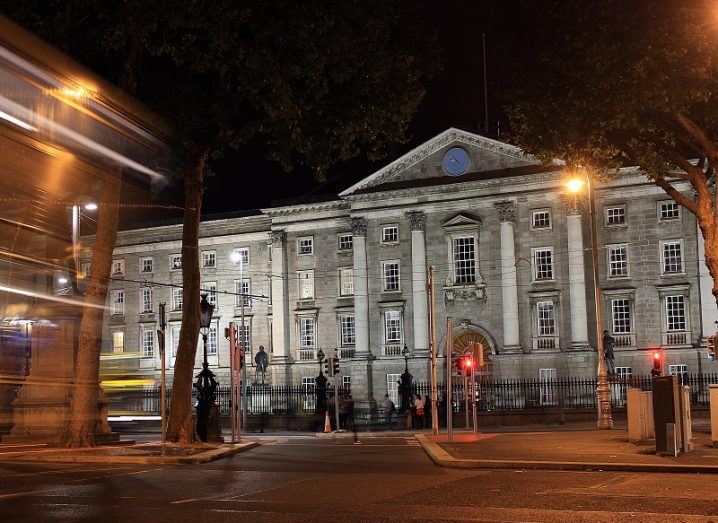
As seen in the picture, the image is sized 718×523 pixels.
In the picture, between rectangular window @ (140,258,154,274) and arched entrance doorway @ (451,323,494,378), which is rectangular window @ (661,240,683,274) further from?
rectangular window @ (140,258,154,274)

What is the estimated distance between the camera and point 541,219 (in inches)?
2653

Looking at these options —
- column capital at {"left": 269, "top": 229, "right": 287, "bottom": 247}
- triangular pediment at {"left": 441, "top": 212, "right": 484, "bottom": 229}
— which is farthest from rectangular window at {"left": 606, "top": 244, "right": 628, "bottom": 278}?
column capital at {"left": 269, "top": 229, "right": 287, "bottom": 247}

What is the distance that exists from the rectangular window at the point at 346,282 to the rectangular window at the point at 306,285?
7.62ft

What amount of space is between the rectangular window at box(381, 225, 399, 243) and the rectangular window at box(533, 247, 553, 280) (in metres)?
10.2

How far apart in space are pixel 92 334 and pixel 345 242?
49.0 meters

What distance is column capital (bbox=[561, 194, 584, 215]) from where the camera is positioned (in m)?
65.2

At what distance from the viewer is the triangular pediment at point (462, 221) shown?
68875 millimetres

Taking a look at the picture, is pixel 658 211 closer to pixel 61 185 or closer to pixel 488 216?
pixel 488 216

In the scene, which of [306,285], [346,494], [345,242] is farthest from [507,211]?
[346,494]

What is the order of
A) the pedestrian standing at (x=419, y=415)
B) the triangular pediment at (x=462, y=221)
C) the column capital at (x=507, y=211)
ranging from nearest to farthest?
the pedestrian standing at (x=419, y=415) → the column capital at (x=507, y=211) → the triangular pediment at (x=462, y=221)

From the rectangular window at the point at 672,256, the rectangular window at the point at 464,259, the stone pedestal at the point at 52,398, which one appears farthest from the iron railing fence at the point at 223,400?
the rectangular window at the point at 672,256

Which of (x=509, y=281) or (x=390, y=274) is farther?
(x=390, y=274)

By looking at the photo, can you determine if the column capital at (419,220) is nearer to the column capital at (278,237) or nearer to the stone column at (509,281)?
the stone column at (509,281)

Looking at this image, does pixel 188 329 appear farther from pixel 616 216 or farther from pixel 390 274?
pixel 390 274
